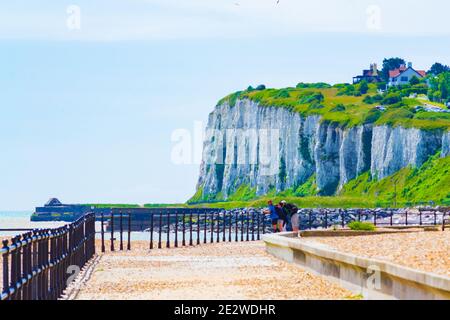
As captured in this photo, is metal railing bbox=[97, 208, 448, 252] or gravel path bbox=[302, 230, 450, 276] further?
metal railing bbox=[97, 208, 448, 252]

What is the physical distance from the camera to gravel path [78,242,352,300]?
2519 centimetres

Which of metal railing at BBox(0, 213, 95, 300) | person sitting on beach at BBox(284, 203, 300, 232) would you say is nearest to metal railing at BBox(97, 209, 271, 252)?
person sitting on beach at BBox(284, 203, 300, 232)

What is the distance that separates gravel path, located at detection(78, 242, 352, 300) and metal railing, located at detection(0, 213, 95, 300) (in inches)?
26.8

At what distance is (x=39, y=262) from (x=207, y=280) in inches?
275

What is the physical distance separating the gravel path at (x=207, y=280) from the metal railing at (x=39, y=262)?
68cm

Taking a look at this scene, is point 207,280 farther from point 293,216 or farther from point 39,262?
point 293,216

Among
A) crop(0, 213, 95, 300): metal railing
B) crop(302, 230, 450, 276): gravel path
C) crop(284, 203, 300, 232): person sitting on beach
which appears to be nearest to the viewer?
crop(0, 213, 95, 300): metal railing

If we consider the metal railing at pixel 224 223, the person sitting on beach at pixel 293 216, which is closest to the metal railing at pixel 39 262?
the person sitting on beach at pixel 293 216

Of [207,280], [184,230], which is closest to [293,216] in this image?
[184,230]

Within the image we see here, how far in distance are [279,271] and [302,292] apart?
6.75m

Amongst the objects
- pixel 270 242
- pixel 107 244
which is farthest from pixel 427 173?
pixel 270 242

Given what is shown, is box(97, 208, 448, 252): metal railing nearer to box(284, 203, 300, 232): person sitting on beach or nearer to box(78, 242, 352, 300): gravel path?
box(284, 203, 300, 232): person sitting on beach

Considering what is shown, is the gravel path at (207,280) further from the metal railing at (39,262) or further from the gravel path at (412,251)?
the gravel path at (412,251)
